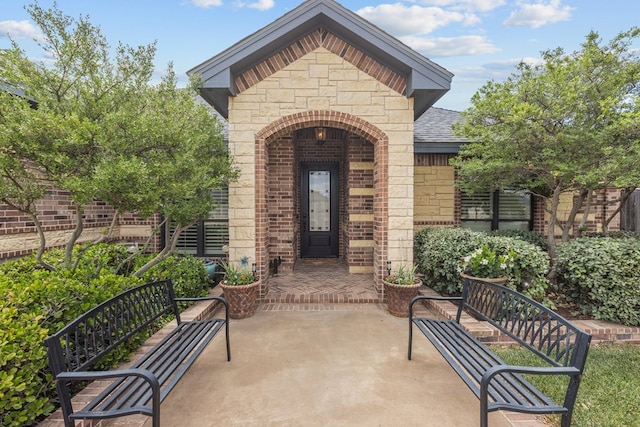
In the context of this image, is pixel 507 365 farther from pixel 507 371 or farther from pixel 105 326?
pixel 105 326

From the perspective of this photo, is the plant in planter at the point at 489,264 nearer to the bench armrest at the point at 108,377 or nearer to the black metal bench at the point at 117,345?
the black metal bench at the point at 117,345

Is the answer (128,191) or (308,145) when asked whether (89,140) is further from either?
(308,145)

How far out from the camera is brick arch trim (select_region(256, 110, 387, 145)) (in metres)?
5.20

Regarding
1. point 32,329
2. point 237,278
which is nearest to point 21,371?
point 32,329

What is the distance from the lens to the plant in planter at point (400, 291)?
4594 mm

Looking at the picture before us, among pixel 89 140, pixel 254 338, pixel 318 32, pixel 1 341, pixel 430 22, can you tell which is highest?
pixel 430 22

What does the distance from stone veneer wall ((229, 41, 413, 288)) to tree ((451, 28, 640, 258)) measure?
165cm

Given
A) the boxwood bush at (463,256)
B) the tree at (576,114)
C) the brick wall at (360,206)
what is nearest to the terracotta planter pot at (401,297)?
the boxwood bush at (463,256)

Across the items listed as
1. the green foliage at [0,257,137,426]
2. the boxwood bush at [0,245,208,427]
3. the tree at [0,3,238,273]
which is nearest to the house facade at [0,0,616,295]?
the tree at [0,3,238,273]

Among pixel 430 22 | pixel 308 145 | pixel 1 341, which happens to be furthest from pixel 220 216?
pixel 430 22

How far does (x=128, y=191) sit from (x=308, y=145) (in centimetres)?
583

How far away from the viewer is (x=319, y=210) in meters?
8.73

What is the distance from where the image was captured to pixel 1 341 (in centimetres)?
197

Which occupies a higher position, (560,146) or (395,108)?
(395,108)
